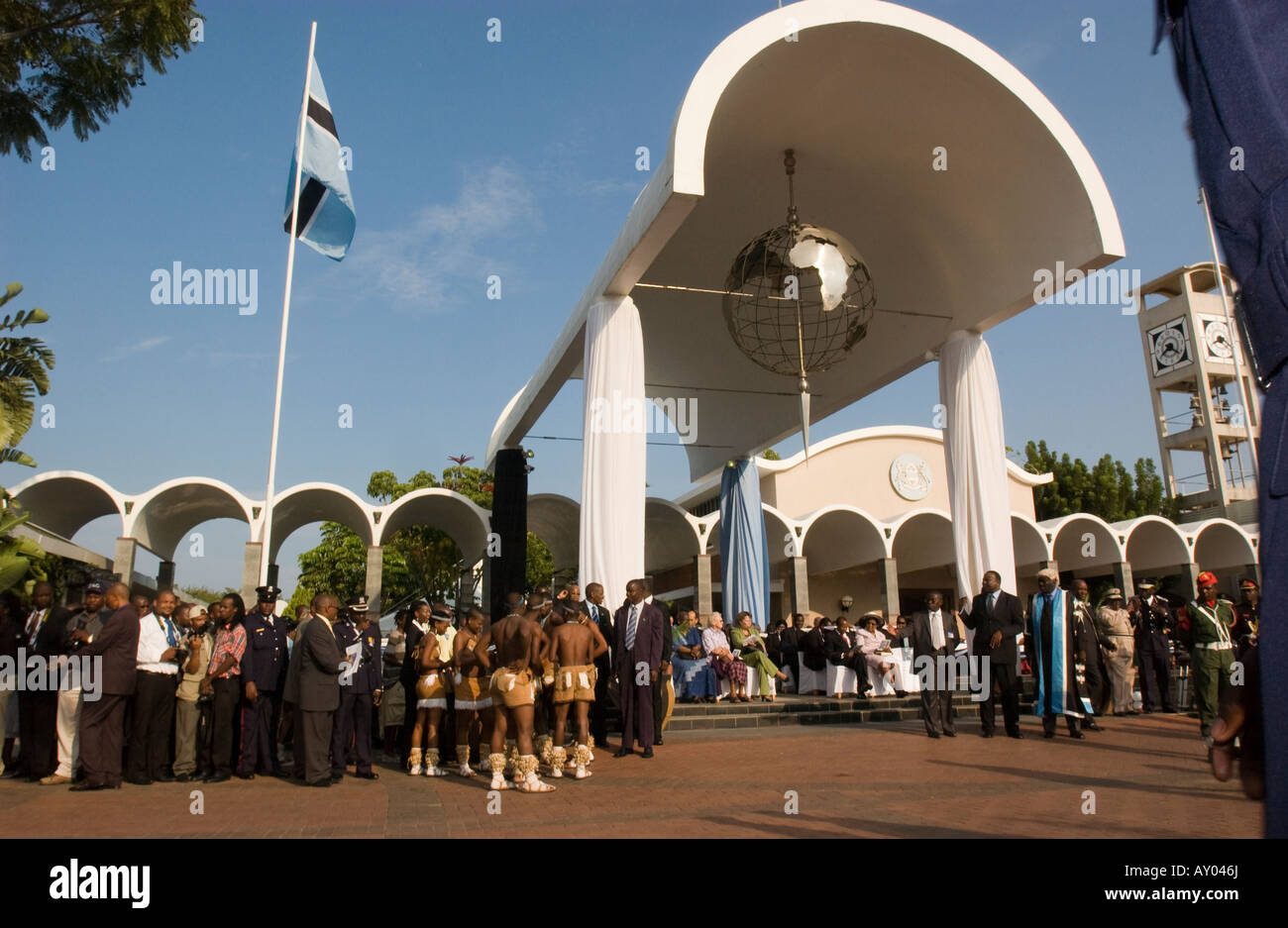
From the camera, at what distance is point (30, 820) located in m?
6.47

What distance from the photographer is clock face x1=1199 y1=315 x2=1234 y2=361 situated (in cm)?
3928

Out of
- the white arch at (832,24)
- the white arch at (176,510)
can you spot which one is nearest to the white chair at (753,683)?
the white arch at (832,24)

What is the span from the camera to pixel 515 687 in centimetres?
772

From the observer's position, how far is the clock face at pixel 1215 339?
129ft

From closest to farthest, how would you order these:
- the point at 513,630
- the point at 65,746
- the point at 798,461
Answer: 1. the point at 513,630
2. the point at 65,746
3. the point at 798,461

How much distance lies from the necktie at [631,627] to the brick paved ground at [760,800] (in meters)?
1.27

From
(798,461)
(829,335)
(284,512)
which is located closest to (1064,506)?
(798,461)

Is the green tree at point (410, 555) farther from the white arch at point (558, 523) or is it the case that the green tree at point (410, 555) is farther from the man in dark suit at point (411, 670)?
the man in dark suit at point (411, 670)

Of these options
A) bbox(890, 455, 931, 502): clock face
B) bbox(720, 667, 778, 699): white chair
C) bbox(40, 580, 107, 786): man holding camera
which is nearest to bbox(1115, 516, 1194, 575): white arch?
bbox(890, 455, 931, 502): clock face

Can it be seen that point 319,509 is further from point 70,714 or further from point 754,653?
point 70,714
